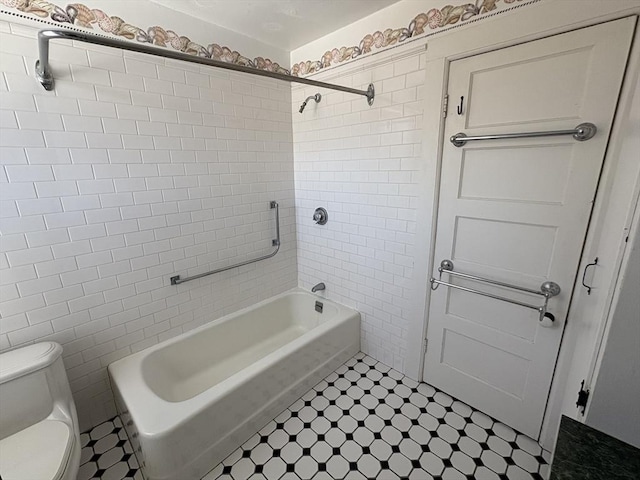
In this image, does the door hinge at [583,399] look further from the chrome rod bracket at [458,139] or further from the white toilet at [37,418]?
the white toilet at [37,418]

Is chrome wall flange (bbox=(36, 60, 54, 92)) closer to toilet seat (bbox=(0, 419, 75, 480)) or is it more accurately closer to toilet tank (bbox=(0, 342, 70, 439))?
toilet tank (bbox=(0, 342, 70, 439))

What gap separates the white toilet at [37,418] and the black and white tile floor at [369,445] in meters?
0.39

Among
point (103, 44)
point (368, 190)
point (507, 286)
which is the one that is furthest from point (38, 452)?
point (507, 286)

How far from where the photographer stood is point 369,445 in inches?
64.1

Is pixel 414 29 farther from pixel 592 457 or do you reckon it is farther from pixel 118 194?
pixel 592 457

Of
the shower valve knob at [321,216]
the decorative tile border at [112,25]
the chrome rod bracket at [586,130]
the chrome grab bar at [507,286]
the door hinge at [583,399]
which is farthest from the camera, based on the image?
the shower valve knob at [321,216]

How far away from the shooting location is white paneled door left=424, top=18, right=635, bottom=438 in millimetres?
1238

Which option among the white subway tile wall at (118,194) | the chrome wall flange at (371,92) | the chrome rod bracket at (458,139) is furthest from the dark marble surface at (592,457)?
the white subway tile wall at (118,194)

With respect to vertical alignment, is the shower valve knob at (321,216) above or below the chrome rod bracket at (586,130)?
below

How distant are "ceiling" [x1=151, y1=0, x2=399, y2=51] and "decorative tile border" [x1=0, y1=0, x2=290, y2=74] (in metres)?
0.15

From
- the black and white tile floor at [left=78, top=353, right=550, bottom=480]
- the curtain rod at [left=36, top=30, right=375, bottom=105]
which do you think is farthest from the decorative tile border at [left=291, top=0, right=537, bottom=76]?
the black and white tile floor at [left=78, top=353, right=550, bottom=480]

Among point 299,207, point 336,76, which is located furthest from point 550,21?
point 299,207

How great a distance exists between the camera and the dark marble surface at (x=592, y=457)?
900 millimetres

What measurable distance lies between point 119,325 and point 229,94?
1629mm
